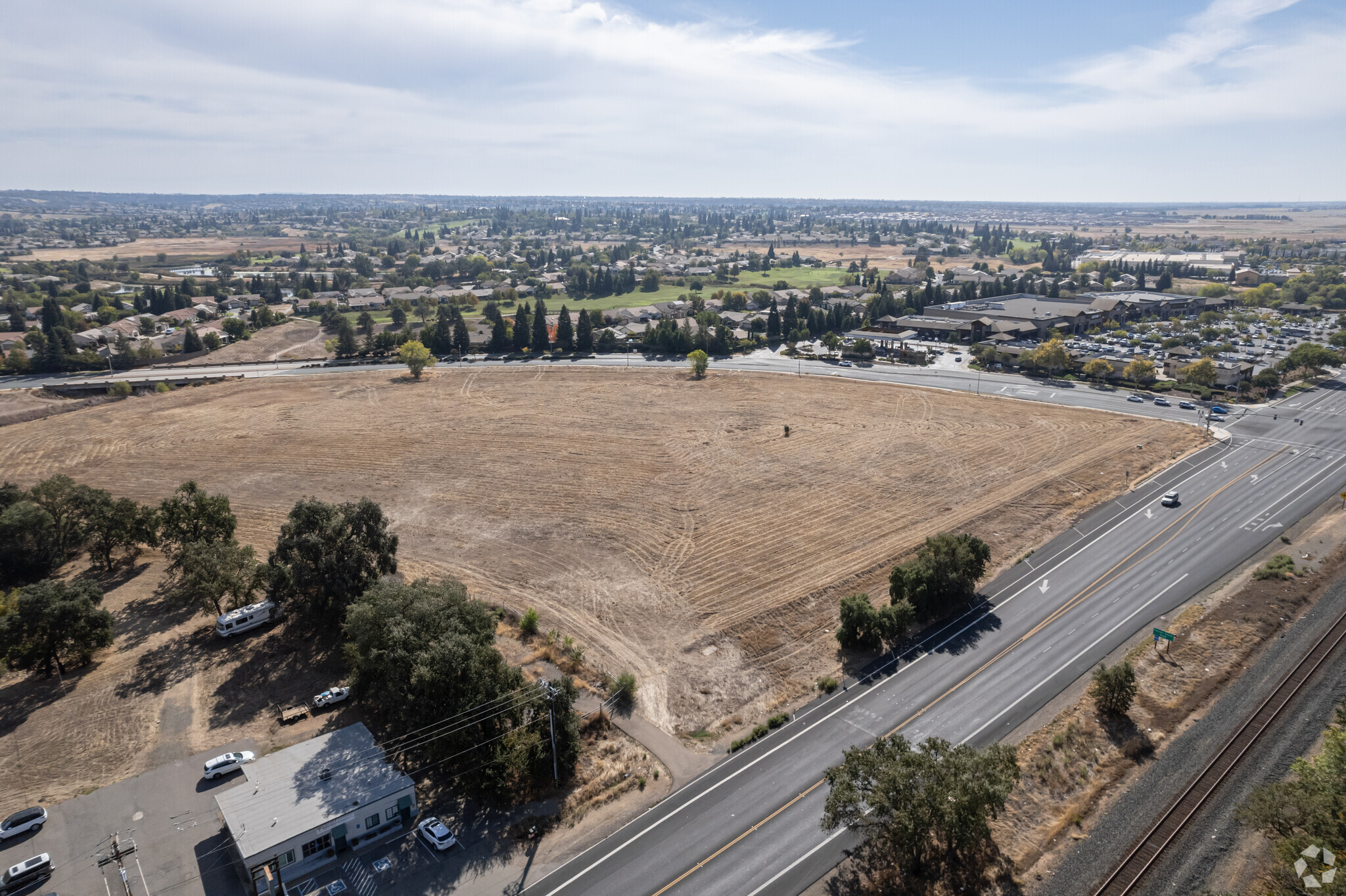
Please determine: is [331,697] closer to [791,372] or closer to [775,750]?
[775,750]

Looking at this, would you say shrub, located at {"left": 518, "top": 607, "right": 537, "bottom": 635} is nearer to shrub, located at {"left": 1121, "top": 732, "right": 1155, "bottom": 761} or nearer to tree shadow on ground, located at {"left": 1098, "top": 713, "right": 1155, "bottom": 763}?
tree shadow on ground, located at {"left": 1098, "top": 713, "right": 1155, "bottom": 763}

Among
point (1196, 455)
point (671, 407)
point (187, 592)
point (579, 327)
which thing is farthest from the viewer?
point (579, 327)

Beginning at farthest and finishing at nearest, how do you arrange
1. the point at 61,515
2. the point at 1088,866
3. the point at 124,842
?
the point at 61,515 → the point at 124,842 → the point at 1088,866

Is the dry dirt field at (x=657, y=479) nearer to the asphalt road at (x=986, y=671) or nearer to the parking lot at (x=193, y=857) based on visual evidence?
the asphalt road at (x=986, y=671)

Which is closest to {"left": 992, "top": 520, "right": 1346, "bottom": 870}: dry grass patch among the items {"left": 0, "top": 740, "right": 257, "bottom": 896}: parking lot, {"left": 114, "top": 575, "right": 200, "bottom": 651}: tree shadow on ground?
{"left": 0, "top": 740, "right": 257, "bottom": 896}: parking lot

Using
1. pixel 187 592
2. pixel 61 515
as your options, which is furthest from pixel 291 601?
pixel 61 515

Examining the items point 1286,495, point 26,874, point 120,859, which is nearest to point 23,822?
point 26,874

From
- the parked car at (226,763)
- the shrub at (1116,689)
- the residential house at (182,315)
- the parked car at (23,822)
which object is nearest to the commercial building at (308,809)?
the parked car at (226,763)

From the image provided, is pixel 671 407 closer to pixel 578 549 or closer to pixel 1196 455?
pixel 578 549

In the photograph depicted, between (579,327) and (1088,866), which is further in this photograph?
→ (579,327)
